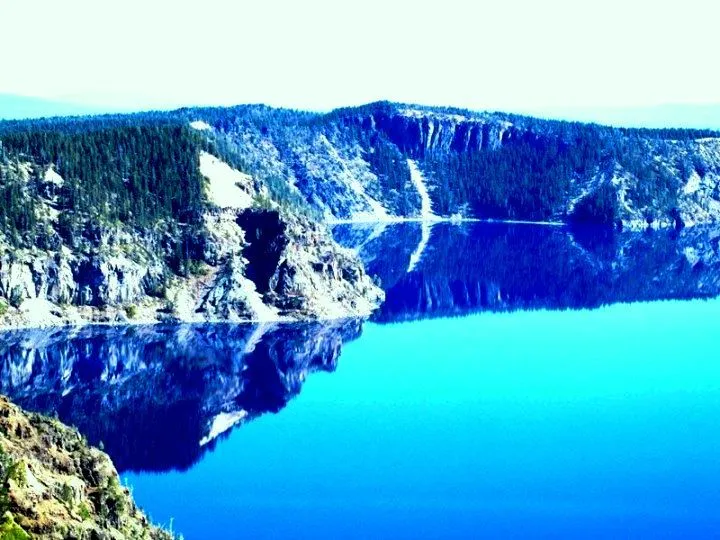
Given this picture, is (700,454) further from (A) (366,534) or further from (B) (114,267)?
(B) (114,267)

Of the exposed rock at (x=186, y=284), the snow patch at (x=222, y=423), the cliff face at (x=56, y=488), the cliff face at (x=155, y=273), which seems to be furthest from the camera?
the cliff face at (x=155, y=273)

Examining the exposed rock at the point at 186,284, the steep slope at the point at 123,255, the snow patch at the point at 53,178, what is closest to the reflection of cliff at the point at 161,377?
the exposed rock at the point at 186,284

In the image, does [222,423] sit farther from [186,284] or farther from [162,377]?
[186,284]

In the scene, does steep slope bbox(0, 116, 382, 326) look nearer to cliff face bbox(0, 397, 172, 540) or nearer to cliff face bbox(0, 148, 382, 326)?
cliff face bbox(0, 148, 382, 326)

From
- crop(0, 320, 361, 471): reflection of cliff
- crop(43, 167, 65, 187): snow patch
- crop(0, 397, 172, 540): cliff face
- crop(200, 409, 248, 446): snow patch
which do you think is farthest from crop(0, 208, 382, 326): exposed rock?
crop(0, 397, 172, 540): cliff face

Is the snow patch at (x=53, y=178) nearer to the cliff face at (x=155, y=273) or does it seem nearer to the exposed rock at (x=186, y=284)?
the cliff face at (x=155, y=273)

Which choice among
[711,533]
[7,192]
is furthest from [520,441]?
[7,192]
